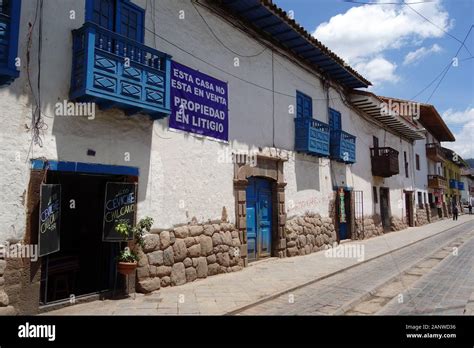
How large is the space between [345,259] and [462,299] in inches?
203

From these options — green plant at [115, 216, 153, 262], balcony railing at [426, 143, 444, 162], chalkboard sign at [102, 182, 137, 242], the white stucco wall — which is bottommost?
green plant at [115, 216, 153, 262]

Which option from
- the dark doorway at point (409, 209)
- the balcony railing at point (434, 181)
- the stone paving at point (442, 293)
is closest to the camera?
the stone paving at point (442, 293)

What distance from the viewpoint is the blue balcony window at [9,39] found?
4984mm

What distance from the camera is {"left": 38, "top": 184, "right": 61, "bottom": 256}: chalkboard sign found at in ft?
18.1

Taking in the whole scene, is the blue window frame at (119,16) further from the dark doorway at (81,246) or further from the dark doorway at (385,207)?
the dark doorway at (385,207)

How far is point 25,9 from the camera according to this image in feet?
18.5

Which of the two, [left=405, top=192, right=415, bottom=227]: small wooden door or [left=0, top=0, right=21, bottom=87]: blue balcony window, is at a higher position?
[left=0, top=0, right=21, bottom=87]: blue balcony window

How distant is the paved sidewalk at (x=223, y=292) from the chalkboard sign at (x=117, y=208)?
3.91ft

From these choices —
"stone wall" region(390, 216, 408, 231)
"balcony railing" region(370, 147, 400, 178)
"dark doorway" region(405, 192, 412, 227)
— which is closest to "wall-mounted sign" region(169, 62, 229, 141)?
"balcony railing" region(370, 147, 400, 178)

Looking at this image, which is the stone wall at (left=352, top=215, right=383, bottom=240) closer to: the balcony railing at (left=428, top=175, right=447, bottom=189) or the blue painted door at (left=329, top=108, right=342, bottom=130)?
the blue painted door at (left=329, top=108, right=342, bottom=130)

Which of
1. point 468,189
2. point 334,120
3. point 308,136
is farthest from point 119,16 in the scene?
point 468,189

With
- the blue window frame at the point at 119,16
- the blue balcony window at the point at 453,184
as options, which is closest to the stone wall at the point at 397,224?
the blue window frame at the point at 119,16

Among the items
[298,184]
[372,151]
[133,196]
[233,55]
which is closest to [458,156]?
[372,151]

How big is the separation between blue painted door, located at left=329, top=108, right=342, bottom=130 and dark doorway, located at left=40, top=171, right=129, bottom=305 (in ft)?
32.6
